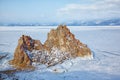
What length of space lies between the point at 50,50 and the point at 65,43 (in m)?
1.83

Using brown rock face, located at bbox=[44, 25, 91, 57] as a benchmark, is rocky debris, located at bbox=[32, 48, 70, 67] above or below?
below

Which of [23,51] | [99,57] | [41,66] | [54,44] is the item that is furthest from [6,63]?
[99,57]

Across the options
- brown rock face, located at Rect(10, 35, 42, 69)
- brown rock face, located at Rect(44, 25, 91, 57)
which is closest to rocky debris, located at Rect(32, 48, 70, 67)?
brown rock face, located at Rect(44, 25, 91, 57)

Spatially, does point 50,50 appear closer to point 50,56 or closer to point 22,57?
point 50,56

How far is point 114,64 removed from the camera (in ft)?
81.9

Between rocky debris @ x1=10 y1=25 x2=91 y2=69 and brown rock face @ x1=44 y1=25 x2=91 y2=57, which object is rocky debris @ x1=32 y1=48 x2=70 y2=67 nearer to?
rocky debris @ x1=10 y1=25 x2=91 y2=69

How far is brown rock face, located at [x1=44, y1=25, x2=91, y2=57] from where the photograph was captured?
27125 mm

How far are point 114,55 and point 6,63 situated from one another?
1239 cm

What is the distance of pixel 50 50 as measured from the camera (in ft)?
88.6

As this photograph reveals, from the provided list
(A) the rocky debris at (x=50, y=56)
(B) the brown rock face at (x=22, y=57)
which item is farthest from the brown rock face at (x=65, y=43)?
(B) the brown rock face at (x=22, y=57)

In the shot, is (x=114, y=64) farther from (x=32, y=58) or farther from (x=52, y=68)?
(x=32, y=58)

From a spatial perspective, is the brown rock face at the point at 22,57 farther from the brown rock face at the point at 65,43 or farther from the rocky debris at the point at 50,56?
the brown rock face at the point at 65,43

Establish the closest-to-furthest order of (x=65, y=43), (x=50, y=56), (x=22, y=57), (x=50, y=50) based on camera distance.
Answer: (x=22, y=57), (x=50, y=56), (x=50, y=50), (x=65, y=43)

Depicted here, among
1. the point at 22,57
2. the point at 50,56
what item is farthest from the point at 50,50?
the point at 22,57
